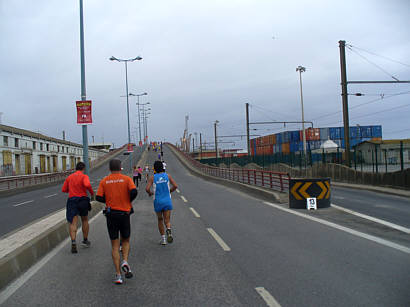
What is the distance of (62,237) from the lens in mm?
8750

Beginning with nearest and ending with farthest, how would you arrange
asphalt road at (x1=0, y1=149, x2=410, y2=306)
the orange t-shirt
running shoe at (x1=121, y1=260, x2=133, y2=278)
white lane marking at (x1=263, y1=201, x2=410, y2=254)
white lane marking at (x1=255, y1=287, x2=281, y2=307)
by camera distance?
white lane marking at (x1=255, y1=287, x2=281, y2=307)
asphalt road at (x1=0, y1=149, x2=410, y2=306)
running shoe at (x1=121, y1=260, x2=133, y2=278)
the orange t-shirt
white lane marking at (x1=263, y1=201, x2=410, y2=254)

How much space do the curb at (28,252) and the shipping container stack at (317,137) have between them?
5309 cm

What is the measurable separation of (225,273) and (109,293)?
172 centimetres

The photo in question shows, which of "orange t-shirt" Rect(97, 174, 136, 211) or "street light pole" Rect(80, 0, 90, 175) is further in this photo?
"street light pole" Rect(80, 0, 90, 175)

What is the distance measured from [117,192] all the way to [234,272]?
215 centimetres

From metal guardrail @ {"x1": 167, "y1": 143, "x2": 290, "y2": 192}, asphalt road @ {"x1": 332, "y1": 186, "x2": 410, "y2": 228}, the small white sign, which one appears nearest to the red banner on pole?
metal guardrail @ {"x1": 167, "y1": 143, "x2": 290, "y2": 192}

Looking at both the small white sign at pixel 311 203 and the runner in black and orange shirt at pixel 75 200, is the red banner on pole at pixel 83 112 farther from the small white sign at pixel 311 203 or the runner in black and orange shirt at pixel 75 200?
the small white sign at pixel 311 203

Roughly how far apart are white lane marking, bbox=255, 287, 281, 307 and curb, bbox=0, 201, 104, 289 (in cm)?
360

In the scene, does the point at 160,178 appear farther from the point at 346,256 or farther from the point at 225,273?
the point at 346,256

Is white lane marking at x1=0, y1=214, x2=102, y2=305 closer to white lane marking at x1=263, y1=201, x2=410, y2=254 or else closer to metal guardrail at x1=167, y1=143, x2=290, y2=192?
white lane marking at x1=263, y1=201, x2=410, y2=254

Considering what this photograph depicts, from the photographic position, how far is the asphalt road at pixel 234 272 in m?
4.62

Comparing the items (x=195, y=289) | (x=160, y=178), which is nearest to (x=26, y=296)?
(x=195, y=289)

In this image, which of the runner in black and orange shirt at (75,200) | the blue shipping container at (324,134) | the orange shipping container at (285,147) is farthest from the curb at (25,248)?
the blue shipping container at (324,134)

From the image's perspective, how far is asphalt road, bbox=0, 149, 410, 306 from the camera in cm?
462
